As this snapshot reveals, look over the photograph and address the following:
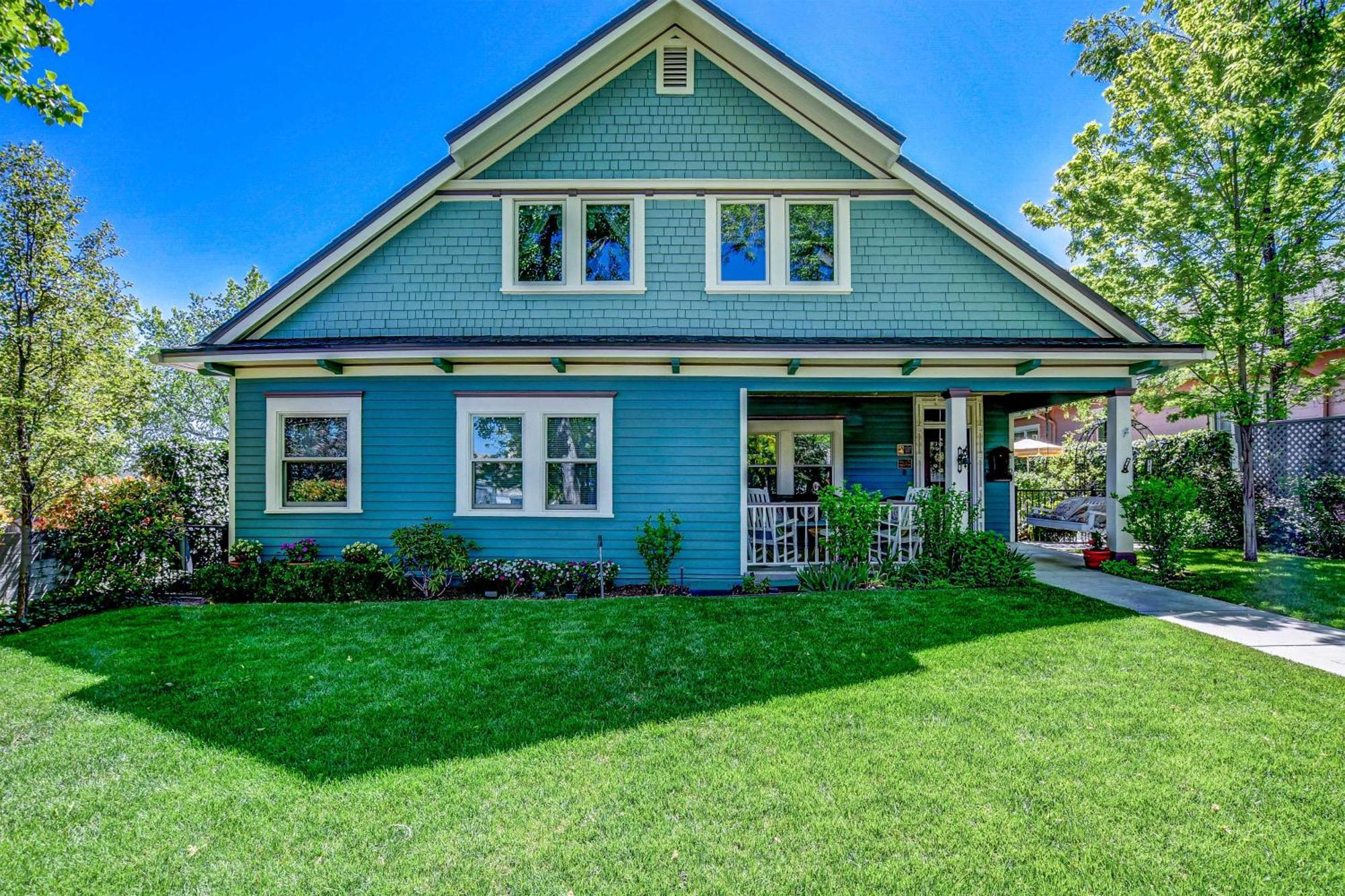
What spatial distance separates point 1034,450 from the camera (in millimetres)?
16141

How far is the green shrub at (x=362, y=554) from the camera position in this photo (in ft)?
26.2

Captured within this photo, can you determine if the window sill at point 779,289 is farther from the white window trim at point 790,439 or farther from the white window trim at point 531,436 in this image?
the white window trim at point 790,439

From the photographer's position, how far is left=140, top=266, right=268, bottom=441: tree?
25969mm

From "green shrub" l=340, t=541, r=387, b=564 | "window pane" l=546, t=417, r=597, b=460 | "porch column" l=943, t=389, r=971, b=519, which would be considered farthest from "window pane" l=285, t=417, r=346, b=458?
"porch column" l=943, t=389, r=971, b=519

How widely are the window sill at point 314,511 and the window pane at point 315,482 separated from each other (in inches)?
4.7

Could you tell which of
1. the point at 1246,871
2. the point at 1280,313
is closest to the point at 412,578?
the point at 1246,871

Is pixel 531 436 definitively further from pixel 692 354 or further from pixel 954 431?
pixel 954 431

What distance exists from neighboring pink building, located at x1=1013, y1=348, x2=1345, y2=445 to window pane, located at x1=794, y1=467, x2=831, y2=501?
4991mm

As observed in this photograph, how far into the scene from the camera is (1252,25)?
7027 mm

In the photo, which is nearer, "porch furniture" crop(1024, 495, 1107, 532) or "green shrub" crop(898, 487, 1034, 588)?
"green shrub" crop(898, 487, 1034, 588)

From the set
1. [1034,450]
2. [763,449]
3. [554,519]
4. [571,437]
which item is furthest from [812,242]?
[1034,450]

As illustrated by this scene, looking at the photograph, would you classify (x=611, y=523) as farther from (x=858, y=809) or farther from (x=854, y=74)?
(x=854, y=74)

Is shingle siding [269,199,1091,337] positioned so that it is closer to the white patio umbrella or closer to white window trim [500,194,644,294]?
white window trim [500,194,644,294]

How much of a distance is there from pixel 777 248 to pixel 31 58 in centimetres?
846
